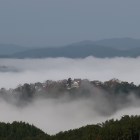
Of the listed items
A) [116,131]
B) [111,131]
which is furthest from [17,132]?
[116,131]

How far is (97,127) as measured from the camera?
90625 mm

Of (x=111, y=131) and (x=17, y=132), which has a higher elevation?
(x=17, y=132)

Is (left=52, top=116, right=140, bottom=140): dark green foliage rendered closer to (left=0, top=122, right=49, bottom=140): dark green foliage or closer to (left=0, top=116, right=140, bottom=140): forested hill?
(left=0, top=116, right=140, bottom=140): forested hill

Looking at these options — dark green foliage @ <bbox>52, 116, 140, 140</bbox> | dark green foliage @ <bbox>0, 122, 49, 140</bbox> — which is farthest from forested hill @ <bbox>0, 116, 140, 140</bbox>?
dark green foliage @ <bbox>0, 122, 49, 140</bbox>

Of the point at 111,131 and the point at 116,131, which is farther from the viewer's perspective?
the point at 111,131

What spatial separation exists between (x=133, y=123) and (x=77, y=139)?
1052cm

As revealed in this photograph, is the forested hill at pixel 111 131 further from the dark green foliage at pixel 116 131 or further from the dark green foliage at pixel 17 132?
the dark green foliage at pixel 17 132

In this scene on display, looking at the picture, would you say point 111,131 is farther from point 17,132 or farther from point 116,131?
point 17,132

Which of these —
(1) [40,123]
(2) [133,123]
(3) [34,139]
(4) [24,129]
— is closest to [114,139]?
(2) [133,123]

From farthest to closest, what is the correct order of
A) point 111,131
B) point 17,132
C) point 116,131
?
point 17,132
point 111,131
point 116,131

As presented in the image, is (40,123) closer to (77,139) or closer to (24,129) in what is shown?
(24,129)

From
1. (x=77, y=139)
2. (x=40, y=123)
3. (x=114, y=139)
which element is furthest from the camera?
(x=40, y=123)

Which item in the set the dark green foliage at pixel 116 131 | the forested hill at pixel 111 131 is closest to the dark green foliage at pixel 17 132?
the forested hill at pixel 111 131

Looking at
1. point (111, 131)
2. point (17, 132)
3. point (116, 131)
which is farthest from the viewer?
point (17, 132)
